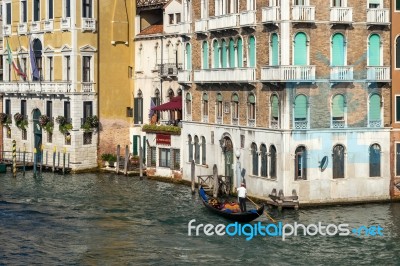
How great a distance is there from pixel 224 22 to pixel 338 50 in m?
6.06

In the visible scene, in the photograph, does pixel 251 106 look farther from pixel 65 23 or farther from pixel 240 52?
pixel 65 23

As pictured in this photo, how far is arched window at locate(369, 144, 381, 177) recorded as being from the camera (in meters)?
41.0

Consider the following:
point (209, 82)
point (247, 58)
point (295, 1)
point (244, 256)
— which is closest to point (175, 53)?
point (209, 82)

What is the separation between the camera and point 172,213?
39906 mm

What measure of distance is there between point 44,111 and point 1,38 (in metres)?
8.31

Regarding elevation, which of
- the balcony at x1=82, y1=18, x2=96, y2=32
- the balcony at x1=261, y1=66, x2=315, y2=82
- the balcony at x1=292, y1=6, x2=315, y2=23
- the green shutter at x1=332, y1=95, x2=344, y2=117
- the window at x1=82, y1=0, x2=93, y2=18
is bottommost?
the green shutter at x1=332, y1=95, x2=344, y2=117

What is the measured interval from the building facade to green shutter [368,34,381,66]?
19.7m

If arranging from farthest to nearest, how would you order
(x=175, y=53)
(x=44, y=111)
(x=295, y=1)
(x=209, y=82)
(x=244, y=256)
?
1. (x=44, y=111)
2. (x=175, y=53)
3. (x=209, y=82)
4. (x=295, y=1)
5. (x=244, y=256)

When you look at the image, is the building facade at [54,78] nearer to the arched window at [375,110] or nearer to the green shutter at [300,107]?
the green shutter at [300,107]

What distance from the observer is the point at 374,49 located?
4097 cm

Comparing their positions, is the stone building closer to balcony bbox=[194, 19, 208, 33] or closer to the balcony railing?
the balcony railing

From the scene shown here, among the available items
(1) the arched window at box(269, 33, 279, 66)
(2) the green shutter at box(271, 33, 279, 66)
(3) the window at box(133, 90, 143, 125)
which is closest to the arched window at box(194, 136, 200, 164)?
(1) the arched window at box(269, 33, 279, 66)

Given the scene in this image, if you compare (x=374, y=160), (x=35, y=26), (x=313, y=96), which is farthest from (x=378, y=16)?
(x=35, y=26)

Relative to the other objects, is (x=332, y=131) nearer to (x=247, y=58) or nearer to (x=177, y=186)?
(x=247, y=58)
